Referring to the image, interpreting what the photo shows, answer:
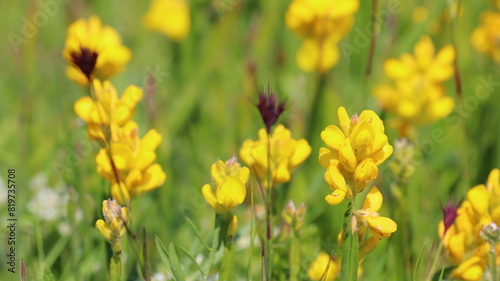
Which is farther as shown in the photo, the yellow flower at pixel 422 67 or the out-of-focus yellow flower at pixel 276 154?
the yellow flower at pixel 422 67

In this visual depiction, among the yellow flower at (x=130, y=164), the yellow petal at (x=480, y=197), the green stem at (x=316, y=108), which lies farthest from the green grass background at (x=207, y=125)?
the yellow petal at (x=480, y=197)

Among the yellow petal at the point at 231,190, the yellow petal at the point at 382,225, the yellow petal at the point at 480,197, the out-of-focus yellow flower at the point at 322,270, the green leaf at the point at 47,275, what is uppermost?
the yellow petal at the point at 231,190

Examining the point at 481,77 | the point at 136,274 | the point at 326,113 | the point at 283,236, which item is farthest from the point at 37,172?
the point at 481,77

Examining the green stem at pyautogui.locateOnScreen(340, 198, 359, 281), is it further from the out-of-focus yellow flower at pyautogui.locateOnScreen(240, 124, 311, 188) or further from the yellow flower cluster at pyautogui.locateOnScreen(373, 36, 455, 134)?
the yellow flower cluster at pyautogui.locateOnScreen(373, 36, 455, 134)

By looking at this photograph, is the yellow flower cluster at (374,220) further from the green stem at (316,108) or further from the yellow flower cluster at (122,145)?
the green stem at (316,108)

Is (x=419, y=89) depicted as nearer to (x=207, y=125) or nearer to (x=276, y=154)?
(x=207, y=125)

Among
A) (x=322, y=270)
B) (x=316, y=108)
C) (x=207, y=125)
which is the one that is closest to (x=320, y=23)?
(x=316, y=108)

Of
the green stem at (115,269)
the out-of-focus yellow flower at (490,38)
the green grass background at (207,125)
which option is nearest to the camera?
the green stem at (115,269)
